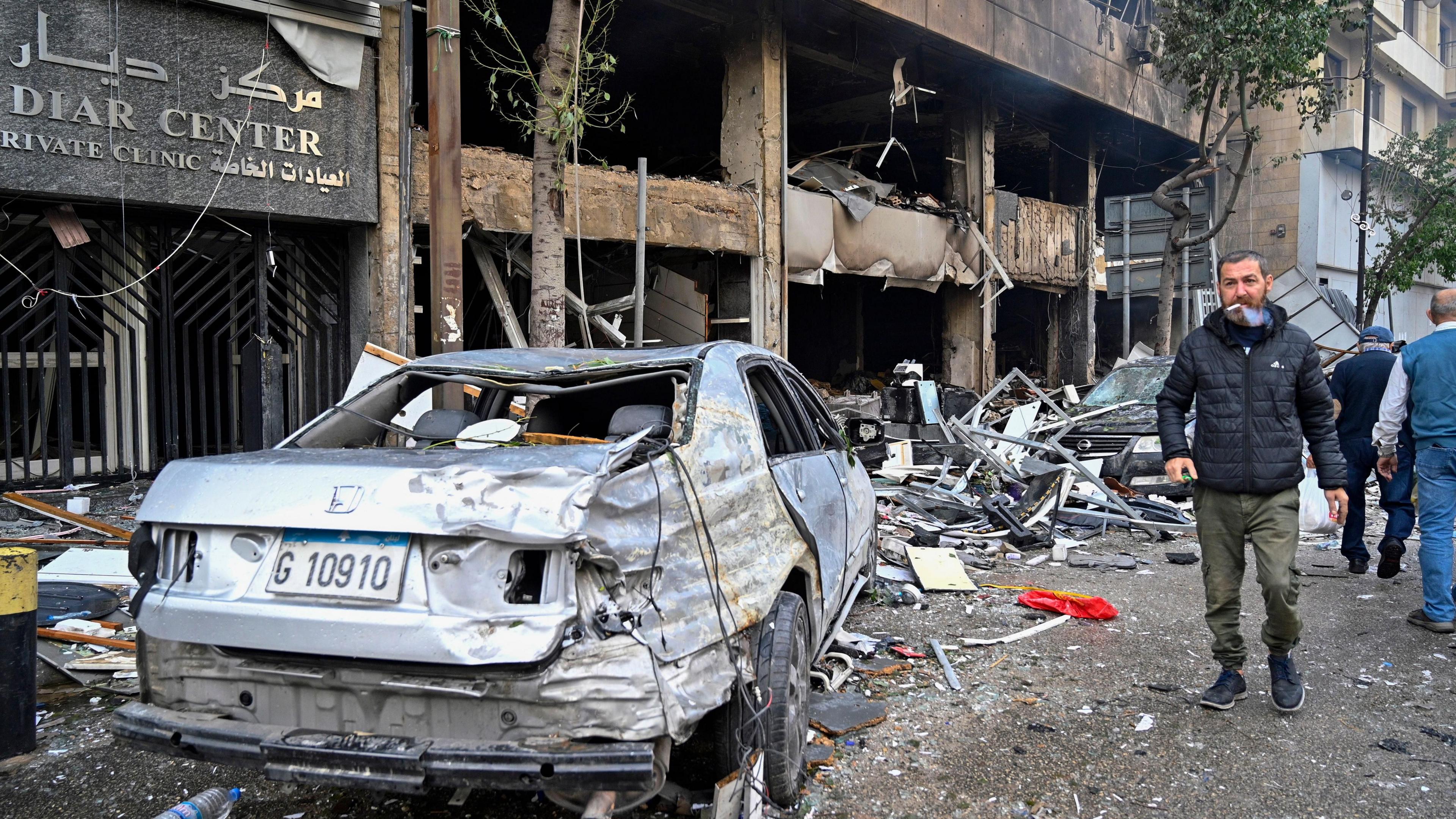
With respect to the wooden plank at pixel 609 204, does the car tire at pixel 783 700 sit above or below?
below

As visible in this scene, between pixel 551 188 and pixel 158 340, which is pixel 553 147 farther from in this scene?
pixel 158 340

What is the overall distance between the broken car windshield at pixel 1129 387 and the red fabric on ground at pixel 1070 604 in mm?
5909

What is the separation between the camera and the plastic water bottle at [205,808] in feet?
9.34

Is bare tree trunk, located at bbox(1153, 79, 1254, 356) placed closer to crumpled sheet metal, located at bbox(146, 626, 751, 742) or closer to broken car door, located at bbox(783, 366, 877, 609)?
broken car door, located at bbox(783, 366, 877, 609)

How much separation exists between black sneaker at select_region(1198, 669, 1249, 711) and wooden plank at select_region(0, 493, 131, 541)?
21.7ft

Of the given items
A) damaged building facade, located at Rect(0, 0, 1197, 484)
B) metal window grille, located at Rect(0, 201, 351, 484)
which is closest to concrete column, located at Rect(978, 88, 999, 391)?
damaged building facade, located at Rect(0, 0, 1197, 484)

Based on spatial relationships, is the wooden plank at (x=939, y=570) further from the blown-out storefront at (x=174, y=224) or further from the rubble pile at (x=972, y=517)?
the blown-out storefront at (x=174, y=224)

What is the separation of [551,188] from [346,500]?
505 cm

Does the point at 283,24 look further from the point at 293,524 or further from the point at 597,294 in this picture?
the point at 293,524

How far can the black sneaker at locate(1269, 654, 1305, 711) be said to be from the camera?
4.17m

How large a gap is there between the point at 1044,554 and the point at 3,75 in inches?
358

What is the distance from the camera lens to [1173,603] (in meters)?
6.31

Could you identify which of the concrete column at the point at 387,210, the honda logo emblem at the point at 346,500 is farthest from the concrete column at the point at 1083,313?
the honda logo emblem at the point at 346,500

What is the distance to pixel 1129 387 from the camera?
38.7 feet
